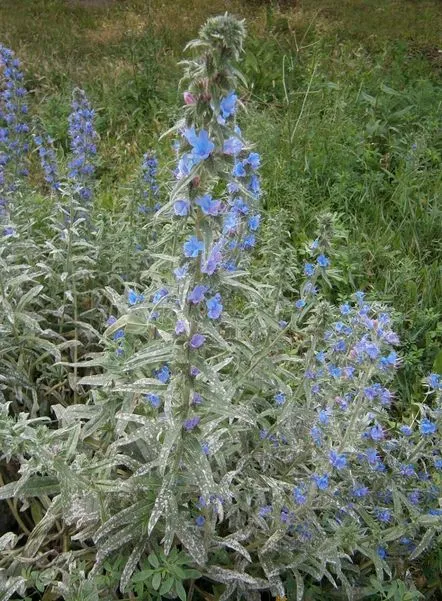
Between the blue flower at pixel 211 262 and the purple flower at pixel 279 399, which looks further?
the purple flower at pixel 279 399

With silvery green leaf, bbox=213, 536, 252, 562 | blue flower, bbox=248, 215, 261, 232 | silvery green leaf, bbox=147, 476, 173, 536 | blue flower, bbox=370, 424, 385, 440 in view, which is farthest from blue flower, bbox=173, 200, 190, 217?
silvery green leaf, bbox=213, 536, 252, 562

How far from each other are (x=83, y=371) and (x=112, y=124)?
3.24 meters

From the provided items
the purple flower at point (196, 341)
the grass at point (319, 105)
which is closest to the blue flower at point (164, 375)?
the purple flower at point (196, 341)

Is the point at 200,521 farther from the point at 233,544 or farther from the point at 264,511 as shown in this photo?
the point at 264,511

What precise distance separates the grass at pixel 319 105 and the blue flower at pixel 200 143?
6.41 ft

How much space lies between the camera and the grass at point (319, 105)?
4.00 meters

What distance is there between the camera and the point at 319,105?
534 cm

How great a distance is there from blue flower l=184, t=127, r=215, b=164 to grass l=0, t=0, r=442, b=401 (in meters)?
1.96

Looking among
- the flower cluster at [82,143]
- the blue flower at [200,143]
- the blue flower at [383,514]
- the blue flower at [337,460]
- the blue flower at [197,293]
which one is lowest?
Answer: the blue flower at [383,514]

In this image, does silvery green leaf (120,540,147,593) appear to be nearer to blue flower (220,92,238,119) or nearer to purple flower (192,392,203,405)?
purple flower (192,392,203,405)

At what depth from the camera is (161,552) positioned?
2.19m

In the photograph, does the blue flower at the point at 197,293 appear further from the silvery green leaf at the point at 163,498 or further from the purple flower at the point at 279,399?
the purple flower at the point at 279,399

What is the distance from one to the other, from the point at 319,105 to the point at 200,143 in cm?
405

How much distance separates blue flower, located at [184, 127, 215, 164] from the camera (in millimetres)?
1534
